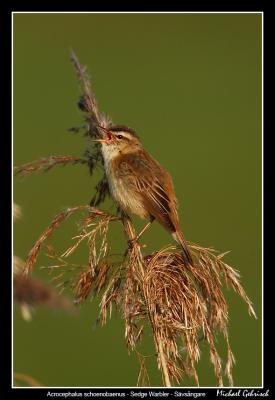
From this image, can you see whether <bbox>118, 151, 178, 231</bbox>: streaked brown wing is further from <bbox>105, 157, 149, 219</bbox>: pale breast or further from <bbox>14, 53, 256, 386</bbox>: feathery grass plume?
<bbox>14, 53, 256, 386</bbox>: feathery grass plume

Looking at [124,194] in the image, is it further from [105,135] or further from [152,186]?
[105,135]

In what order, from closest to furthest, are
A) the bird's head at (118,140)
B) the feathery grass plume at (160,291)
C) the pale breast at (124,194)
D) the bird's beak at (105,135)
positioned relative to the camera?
the feathery grass plume at (160,291) → the bird's beak at (105,135) → the pale breast at (124,194) → the bird's head at (118,140)

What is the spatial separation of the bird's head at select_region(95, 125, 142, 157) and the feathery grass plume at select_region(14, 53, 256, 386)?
100cm

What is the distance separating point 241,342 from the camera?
9398mm

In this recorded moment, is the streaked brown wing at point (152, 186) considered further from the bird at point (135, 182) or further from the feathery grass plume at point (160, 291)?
the feathery grass plume at point (160, 291)

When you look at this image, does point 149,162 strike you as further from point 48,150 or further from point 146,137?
point 146,137

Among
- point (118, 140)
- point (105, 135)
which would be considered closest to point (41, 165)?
point (105, 135)

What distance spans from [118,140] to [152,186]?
46 centimetres

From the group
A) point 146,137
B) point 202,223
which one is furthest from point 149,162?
point 146,137

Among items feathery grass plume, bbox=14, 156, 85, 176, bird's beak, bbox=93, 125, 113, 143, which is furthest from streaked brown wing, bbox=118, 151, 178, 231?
feathery grass plume, bbox=14, 156, 85, 176

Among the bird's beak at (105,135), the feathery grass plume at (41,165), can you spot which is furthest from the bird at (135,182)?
the feathery grass plume at (41,165)

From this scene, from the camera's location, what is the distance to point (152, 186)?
5582 millimetres

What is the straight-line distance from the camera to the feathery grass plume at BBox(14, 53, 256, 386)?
13.1 feet

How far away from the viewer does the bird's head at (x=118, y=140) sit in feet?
17.6
